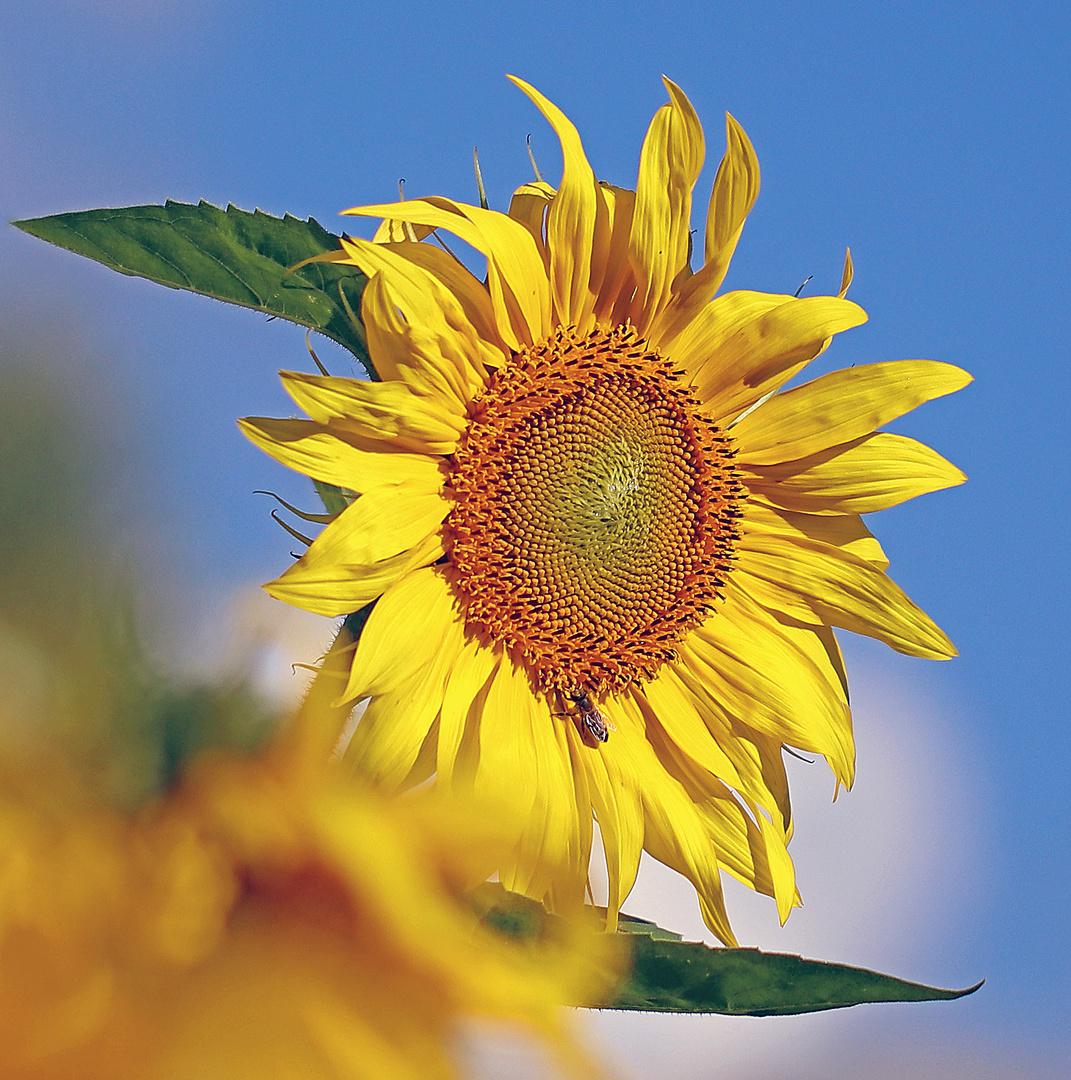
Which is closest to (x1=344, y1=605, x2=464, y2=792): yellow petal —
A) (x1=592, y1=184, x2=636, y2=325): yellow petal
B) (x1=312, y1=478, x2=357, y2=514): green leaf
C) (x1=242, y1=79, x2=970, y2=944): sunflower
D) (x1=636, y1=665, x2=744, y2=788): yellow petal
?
(x1=242, y1=79, x2=970, y2=944): sunflower

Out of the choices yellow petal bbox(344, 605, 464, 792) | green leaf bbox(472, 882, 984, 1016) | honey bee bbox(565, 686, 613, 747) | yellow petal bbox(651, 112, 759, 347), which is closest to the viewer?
green leaf bbox(472, 882, 984, 1016)

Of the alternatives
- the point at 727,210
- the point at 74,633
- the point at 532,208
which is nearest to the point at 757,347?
the point at 727,210

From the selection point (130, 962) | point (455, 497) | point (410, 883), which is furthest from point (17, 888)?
point (455, 497)

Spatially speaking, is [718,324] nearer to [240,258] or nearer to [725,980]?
[240,258]

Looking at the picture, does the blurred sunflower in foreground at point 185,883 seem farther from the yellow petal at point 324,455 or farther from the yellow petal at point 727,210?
the yellow petal at point 727,210

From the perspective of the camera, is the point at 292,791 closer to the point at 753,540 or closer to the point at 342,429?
the point at 342,429

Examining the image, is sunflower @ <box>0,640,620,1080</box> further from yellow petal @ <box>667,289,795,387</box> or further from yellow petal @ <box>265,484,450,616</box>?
yellow petal @ <box>667,289,795,387</box>

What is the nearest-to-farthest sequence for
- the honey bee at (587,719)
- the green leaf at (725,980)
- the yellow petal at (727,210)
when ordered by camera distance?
the green leaf at (725,980)
the yellow petal at (727,210)
the honey bee at (587,719)

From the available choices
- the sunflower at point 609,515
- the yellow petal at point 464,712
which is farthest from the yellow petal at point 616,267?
the yellow petal at point 464,712
